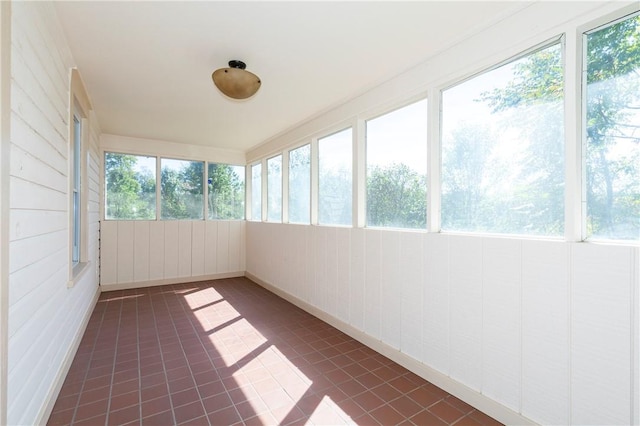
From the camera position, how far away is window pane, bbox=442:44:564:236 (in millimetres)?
1778

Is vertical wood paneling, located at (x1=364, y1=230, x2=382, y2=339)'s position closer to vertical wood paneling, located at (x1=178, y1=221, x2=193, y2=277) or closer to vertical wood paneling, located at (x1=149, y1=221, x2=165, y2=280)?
vertical wood paneling, located at (x1=178, y1=221, x2=193, y2=277)

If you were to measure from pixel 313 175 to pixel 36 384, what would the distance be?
313 centimetres

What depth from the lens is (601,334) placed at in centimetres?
151

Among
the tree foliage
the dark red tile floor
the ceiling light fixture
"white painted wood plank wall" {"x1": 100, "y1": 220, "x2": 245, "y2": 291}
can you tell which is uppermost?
the ceiling light fixture

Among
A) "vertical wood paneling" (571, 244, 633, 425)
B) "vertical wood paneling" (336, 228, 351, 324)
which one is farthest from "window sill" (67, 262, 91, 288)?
"vertical wood paneling" (571, 244, 633, 425)

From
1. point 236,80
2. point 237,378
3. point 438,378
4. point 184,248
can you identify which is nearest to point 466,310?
point 438,378

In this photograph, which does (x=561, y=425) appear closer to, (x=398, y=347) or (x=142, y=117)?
(x=398, y=347)

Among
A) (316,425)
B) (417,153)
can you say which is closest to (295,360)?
(316,425)

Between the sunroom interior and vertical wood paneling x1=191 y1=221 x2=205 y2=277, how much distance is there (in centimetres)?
202

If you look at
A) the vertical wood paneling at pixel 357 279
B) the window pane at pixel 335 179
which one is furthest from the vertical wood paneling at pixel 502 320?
the window pane at pixel 335 179

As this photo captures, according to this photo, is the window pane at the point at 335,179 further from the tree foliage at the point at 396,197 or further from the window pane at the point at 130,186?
the window pane at the point at 130,186

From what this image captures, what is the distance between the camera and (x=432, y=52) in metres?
2.35

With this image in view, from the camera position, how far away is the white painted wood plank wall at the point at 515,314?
148 centimetres

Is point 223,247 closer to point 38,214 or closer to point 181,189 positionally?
point 181,189
